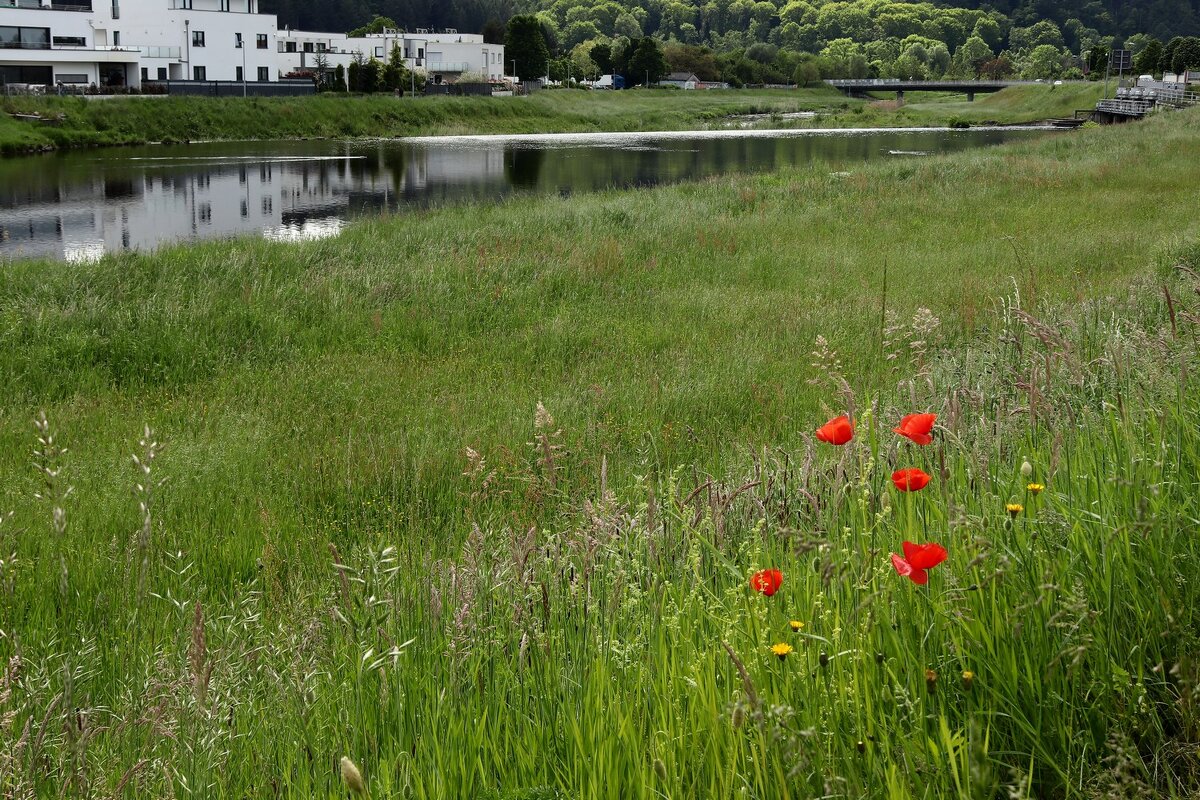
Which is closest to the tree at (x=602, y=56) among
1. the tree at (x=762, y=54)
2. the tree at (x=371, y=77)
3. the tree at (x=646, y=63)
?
the tree at (x=646, y=63)

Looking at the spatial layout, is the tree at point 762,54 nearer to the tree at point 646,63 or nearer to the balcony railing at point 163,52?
the tree at point 646,63

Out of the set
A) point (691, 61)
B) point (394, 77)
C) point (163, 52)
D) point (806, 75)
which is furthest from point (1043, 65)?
point (163, 52)

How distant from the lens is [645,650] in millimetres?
3066

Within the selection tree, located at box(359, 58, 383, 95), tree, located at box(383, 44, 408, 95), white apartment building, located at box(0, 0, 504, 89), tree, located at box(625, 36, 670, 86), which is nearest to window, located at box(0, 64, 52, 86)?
white apartment building, located at box(0, 0, 504, 89)

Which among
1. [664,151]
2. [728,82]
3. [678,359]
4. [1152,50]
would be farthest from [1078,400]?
[728,82]

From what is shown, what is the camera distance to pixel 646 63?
14112 centimetres

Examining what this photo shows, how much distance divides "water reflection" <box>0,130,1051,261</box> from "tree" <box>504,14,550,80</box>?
61.3 m

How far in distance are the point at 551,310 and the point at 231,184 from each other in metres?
28.3

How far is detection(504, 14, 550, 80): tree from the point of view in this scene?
12219cm

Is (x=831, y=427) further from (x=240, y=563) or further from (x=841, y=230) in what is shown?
(x=841, y=230)

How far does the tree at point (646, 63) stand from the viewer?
14062cm

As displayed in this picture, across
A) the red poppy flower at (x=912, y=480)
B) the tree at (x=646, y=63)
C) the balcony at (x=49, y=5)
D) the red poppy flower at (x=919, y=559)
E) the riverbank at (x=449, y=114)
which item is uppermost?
the tree at (x=646, y=63)

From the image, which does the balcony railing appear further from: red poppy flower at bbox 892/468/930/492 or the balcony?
red poppy flower at bbox 892/468/930/492

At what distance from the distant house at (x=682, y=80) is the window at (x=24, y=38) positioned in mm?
89654
